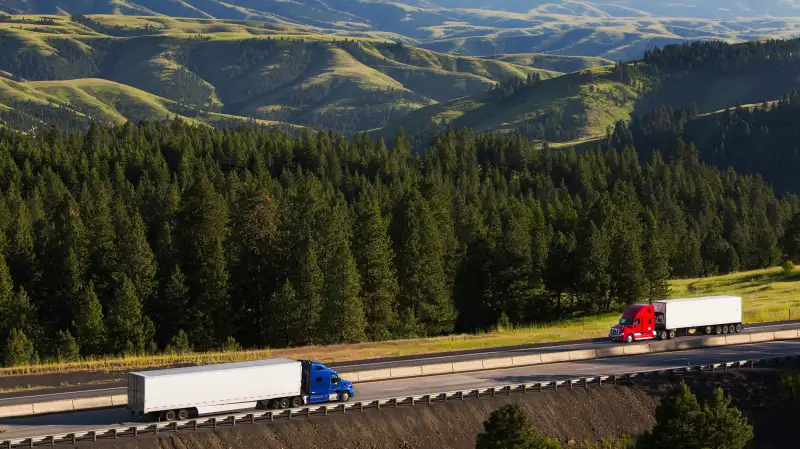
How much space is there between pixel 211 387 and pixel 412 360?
21992 mm

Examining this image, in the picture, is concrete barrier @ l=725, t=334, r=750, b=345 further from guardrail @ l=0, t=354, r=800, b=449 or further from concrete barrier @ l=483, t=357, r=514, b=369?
concrete barrier @ l=483, t=357, r=514, b=369

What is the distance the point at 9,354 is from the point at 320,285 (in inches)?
1092

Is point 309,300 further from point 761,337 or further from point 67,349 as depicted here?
point 761,337

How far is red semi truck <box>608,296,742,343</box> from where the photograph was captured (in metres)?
77.0

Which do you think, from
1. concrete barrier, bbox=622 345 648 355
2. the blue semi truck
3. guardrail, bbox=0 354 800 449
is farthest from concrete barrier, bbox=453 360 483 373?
concrete barrier, bbox=622 345 648 355

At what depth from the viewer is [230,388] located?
50.2 meters

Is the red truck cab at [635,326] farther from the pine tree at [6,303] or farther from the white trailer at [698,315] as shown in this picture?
the pine tree at [6,303]

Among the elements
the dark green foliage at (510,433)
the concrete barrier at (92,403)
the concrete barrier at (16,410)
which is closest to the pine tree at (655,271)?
the concrete barrier at (92,403)

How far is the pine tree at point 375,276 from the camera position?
10412 cm

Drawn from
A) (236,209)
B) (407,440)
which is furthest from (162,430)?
(236,209)

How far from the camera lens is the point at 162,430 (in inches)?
1865

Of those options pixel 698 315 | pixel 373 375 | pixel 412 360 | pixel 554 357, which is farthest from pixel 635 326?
pixel 373 375

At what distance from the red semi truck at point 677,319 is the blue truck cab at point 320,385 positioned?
2960cm

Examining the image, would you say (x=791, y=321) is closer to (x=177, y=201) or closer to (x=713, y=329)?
(x=713, y=329)
